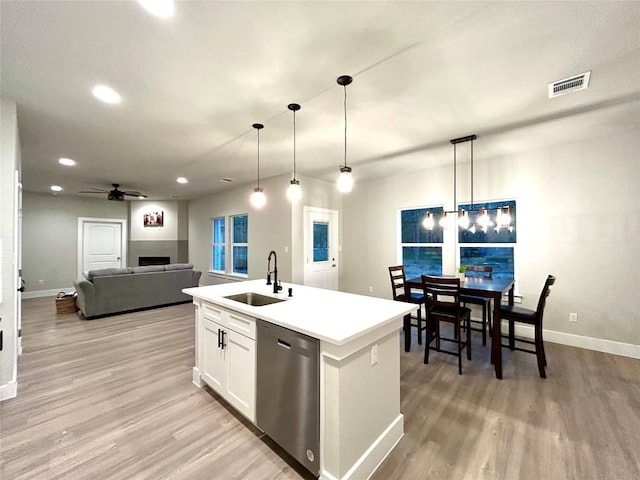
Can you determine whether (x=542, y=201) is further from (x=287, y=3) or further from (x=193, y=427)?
(x=193, y=427)

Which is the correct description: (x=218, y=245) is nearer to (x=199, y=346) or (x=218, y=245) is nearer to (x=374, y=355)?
(x=199, y=346)

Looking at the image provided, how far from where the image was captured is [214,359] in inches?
94.0

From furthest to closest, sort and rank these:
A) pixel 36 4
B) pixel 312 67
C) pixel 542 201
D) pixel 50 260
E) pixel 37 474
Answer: pixel 50 260 → pixel 542 201 → pixel 312 67 → pixel 37 474 → pixel 36 4

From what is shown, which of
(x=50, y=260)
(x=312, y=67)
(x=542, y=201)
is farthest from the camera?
(x=50, y=260)

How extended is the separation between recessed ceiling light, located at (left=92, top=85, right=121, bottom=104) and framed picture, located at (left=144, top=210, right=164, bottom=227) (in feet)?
22.0

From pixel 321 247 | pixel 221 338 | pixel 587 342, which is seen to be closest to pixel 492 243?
pixel 587 342

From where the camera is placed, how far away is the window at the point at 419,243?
4.84 m

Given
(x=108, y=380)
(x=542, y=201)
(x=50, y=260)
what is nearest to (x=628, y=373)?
(x=542, y=201)

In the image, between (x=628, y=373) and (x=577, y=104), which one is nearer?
(x=577, y=104)

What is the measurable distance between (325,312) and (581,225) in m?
3.76

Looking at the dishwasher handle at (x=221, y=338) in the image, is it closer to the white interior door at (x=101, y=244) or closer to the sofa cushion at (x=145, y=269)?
the sofa cushion at (x=145, y=269)

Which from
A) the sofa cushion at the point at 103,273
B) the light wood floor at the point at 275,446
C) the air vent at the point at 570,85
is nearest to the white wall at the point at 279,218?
the sofa cushion at the point at 103,273

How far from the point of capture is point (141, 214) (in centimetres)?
839

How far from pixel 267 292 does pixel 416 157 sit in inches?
120
